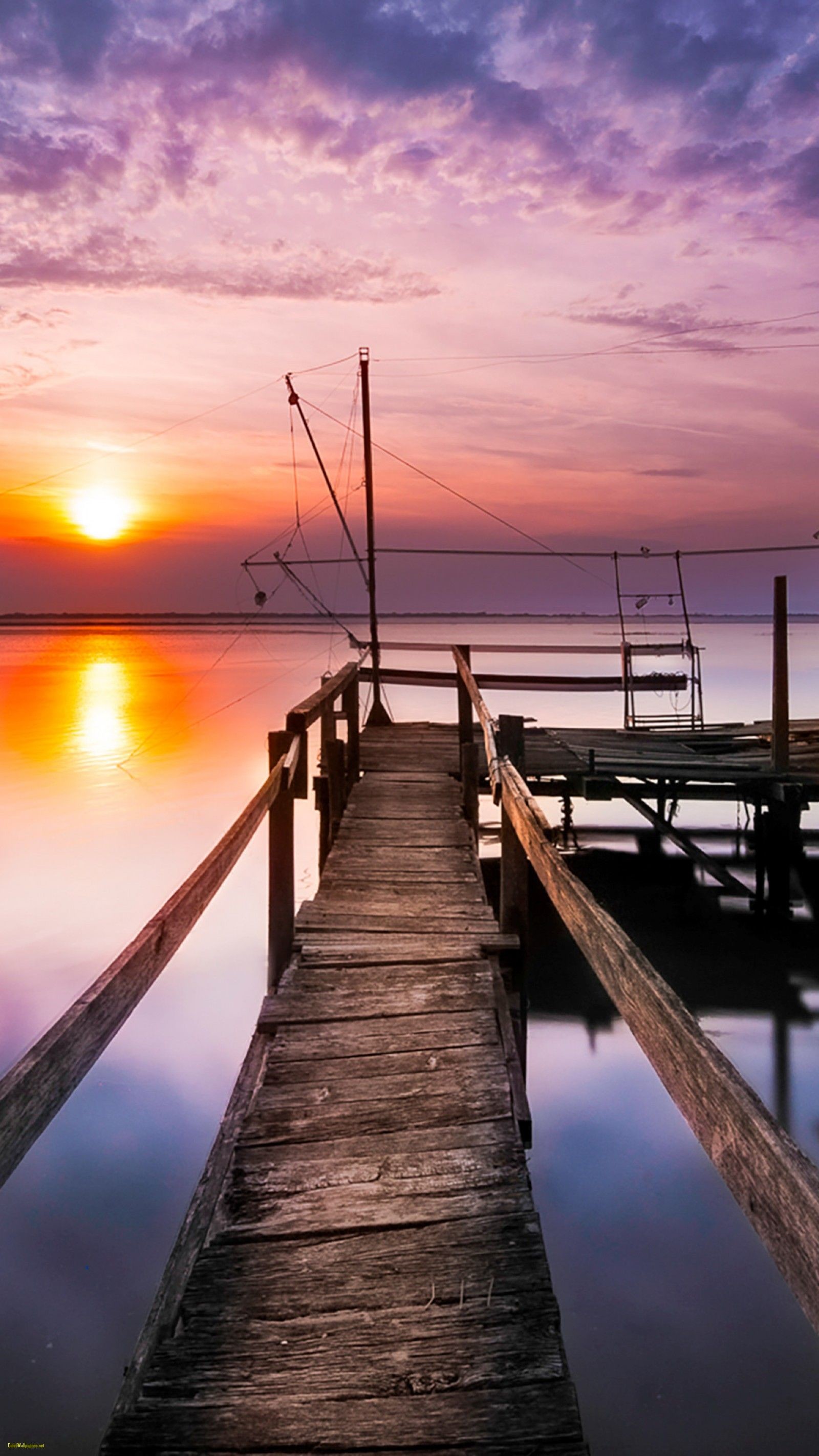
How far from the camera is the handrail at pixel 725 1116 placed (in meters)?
1.42

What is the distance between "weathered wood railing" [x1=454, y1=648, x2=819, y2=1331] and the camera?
4.68 feet

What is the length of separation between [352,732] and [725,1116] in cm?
1002

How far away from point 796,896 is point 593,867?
3.49 metres

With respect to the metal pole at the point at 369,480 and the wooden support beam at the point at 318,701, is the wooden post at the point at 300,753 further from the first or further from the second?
the metal pole at the point at 369,480

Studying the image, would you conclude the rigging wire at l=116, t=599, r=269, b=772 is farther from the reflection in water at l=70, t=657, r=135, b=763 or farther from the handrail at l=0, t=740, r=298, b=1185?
the handrail at l=0, t=740, r=298, b=1185

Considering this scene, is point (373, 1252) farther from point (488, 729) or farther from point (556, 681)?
point (556, 681)

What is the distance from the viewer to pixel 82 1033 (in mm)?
2150

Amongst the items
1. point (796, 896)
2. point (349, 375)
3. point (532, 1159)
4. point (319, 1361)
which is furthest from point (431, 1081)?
point (349, 375)

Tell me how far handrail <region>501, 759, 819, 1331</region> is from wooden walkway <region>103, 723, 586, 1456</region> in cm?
111

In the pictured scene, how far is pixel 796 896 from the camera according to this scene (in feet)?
50.4

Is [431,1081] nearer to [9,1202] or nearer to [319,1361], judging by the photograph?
[319,1361]

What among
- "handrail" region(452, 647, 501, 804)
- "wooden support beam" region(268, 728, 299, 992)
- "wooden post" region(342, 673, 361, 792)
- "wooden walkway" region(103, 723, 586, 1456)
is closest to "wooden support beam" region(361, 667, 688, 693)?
"wooden post" region(342, 673, 361, 792)

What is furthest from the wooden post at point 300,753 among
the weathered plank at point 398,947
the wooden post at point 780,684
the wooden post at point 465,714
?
the wooden post at point 780,684

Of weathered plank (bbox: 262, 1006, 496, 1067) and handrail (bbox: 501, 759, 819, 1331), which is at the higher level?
handrail (bbox: 501, 759, 819, 1331)
